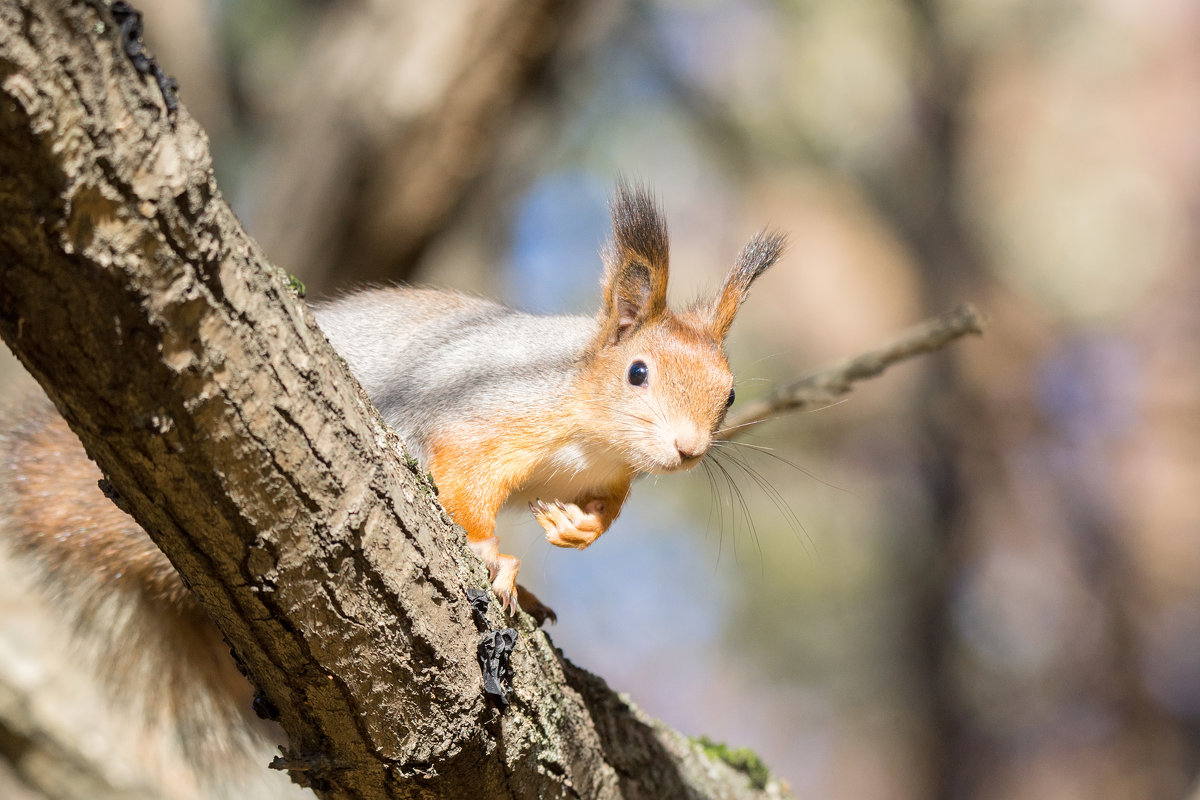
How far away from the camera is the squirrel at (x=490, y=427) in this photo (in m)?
2.54

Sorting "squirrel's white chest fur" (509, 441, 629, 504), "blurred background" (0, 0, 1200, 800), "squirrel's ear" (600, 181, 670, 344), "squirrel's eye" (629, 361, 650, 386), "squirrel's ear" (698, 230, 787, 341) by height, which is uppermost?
"blurred background" (0, 0, 1200, 800)

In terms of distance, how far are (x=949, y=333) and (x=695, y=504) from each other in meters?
8.76

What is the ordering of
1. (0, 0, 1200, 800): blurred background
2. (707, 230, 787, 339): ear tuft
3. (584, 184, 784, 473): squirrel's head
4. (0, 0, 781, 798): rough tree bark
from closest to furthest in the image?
1. (0, 0, 781, 798): rough tree bark
2. (584, 184, 784, 473): squirrel's head
3. (707, 230, 787, 339): ear tuft
4. (0, 0, 1200, 800): blurred background

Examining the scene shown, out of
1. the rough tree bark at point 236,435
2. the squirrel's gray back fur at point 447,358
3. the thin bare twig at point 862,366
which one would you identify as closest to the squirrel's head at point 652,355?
the squirrel's gray back fur at point 447,358

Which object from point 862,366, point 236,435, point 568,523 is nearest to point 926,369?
point 862,366

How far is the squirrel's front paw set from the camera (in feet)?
8.34

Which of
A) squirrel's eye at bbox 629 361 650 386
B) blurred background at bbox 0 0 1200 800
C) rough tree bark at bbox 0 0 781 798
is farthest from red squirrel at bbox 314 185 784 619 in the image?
A: blurred background at bbox 0 0 1200 800

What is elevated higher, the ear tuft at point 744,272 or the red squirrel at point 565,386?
the ear tuft at point 744,272

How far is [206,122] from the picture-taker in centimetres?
630

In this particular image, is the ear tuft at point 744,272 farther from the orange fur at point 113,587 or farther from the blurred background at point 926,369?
the blurred background at point 926,369

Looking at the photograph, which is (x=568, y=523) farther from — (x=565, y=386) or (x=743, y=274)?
(x=743, y=274)

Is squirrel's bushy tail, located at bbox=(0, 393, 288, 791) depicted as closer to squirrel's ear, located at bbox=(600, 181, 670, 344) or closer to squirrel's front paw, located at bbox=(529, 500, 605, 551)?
squirrel's front paw, located at bbox=(529, 500, 605, 551)

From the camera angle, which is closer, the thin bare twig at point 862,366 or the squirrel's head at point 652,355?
the squirrel's head at point 652,355

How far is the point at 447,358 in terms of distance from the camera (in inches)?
108
